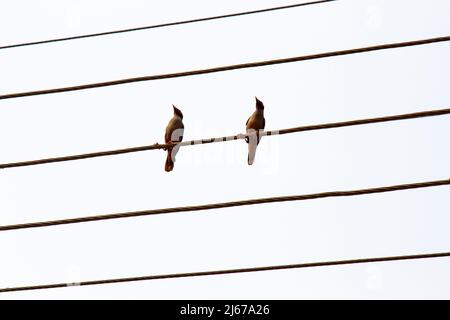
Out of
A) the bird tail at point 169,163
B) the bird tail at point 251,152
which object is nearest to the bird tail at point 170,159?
the bird tail at point 169,163

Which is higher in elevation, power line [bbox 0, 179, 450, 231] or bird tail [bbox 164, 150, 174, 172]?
bird tail [bbox 164, 150, 174, 172]

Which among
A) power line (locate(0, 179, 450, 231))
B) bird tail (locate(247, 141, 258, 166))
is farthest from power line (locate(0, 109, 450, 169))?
bird tail (locate(247, 141, 258, 166))

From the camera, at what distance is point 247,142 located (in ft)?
46.4

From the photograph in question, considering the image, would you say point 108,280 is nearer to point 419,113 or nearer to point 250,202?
point 250,202

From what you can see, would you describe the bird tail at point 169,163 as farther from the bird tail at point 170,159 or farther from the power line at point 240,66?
the power line at point 240,66

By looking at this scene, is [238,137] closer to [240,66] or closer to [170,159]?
[240,66]

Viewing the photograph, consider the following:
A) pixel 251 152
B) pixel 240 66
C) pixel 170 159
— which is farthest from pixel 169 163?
pixel 240 66

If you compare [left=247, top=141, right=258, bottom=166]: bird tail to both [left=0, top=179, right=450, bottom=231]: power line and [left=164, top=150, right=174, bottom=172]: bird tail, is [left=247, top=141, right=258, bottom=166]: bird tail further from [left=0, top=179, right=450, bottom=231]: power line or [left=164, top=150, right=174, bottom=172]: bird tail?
[left=0, top=179, right=450, bottom=231]: power line

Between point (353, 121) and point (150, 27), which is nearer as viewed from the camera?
point (353, 121)

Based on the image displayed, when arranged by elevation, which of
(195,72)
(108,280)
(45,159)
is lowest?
(108,280)

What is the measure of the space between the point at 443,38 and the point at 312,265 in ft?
8.05

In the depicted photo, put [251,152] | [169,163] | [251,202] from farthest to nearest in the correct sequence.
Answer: [169,163] < [251,152] < [251,202]

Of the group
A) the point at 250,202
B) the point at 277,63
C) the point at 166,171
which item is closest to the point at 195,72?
the point at 277,63

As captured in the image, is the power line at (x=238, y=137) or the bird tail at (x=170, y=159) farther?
the bird tail at (x=170, y=159)
